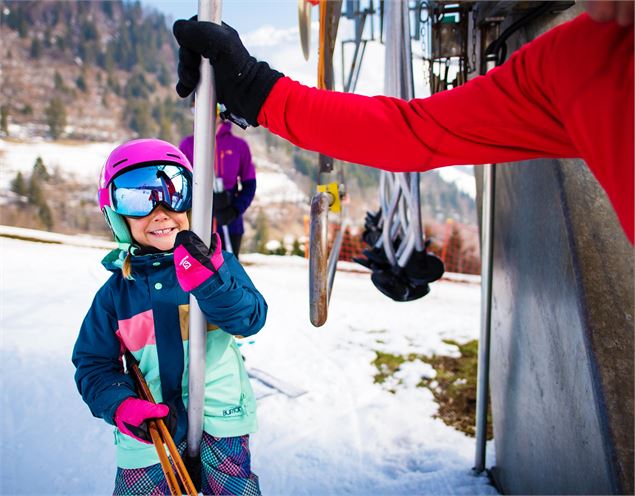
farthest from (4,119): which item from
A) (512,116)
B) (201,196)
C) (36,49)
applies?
(512,116)

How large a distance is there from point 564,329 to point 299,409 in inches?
76.9

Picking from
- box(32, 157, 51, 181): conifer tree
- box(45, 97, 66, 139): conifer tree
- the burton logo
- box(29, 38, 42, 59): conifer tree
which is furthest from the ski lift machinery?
box(29, 38, 42, 59): conifer tree

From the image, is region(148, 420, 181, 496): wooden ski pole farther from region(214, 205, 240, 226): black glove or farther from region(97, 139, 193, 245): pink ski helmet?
region(214, 205, 240, 226): black glove

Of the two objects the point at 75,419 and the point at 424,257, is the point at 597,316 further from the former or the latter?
the point at 75,419

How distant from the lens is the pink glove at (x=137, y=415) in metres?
1.36

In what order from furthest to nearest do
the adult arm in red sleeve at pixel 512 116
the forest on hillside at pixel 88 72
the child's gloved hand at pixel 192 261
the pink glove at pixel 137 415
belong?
the forest on hillside at pixel 88 72
the pink glove at pixel 137 415
the child's gloved hand at pixel 192 261
the adult arm in red sleeve at pixel 512 116

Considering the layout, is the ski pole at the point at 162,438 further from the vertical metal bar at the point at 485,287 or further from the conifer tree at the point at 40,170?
the conifer tree at the point at 40,170

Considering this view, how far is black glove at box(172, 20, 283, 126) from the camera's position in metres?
1.02

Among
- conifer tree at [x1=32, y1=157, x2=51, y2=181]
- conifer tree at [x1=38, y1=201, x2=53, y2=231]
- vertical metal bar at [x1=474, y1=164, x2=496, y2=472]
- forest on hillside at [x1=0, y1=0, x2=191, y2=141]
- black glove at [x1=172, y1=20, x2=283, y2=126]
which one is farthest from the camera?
forest on hillside at [x1=0, y1=0, x2=191, y2=141]

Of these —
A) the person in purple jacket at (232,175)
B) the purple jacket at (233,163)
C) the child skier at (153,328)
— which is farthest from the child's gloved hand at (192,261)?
the purple jacket at (233,163)

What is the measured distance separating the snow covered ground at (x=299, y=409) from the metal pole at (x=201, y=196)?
1.34 meters

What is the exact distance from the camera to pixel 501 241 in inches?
90.0

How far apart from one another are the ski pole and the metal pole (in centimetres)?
7

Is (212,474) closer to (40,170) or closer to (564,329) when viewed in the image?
(564,329)
